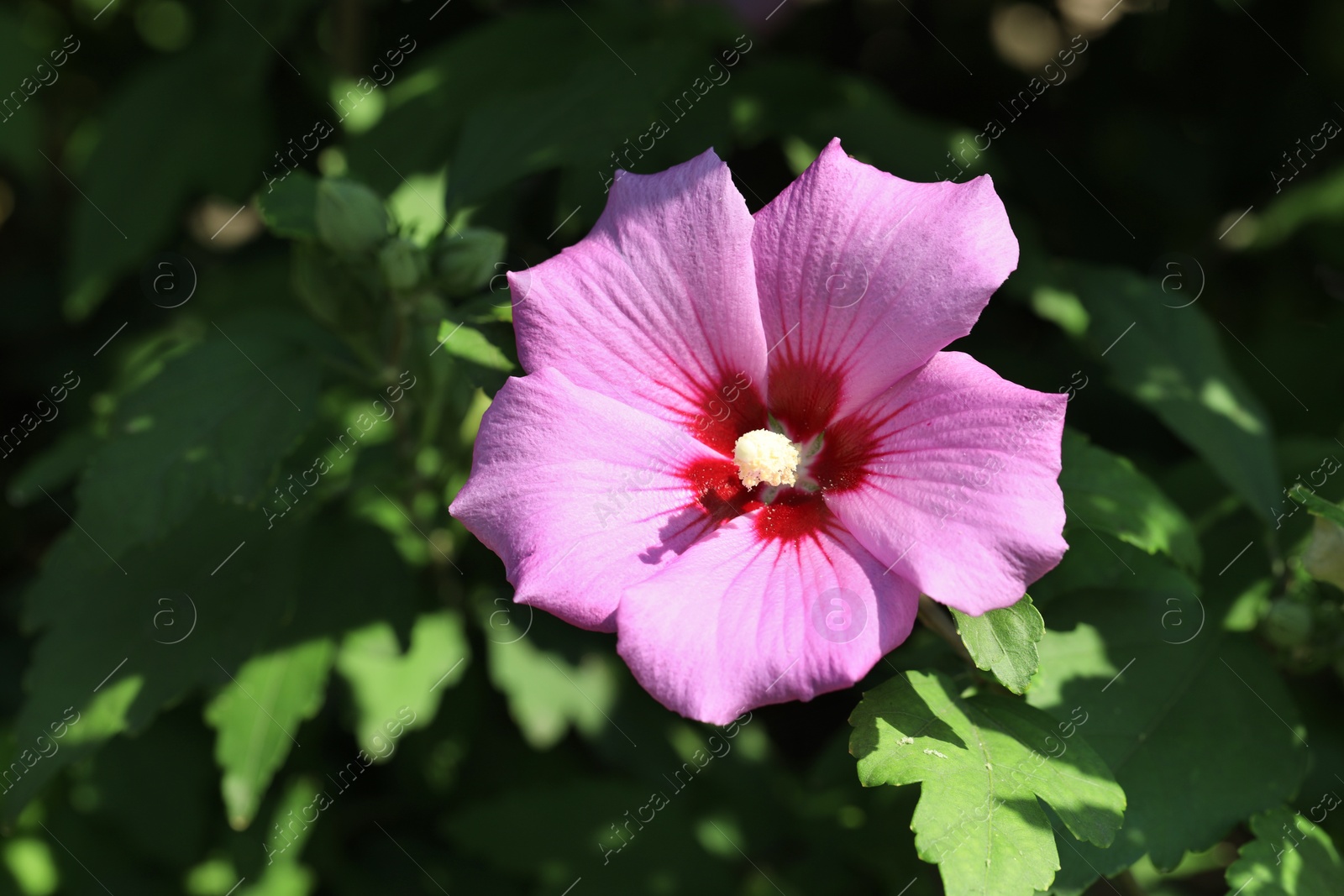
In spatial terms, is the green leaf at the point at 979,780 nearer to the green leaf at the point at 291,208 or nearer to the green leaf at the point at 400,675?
the green leaf at the point at 291,208

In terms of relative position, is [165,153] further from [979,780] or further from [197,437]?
[979,780]

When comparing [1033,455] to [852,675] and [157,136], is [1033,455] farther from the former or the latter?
[157,136]

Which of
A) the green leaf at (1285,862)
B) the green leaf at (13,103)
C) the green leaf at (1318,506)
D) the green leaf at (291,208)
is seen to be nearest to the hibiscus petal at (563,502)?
the green leaf at (291,208)

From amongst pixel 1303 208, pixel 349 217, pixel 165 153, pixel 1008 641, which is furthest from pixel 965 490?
pixel 165 153

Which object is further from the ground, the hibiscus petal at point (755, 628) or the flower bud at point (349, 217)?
the flower bud at point (349, 217)

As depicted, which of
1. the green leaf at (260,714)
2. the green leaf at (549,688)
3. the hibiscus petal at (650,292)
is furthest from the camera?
the green leaf at (549,688)

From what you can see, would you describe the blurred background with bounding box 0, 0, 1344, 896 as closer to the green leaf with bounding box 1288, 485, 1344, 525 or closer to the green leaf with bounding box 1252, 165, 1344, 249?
the green leaf with bounding box 1252, 165, 1344, 249

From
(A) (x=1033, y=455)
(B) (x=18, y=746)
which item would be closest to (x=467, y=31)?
(B) (x=18, y=746)
